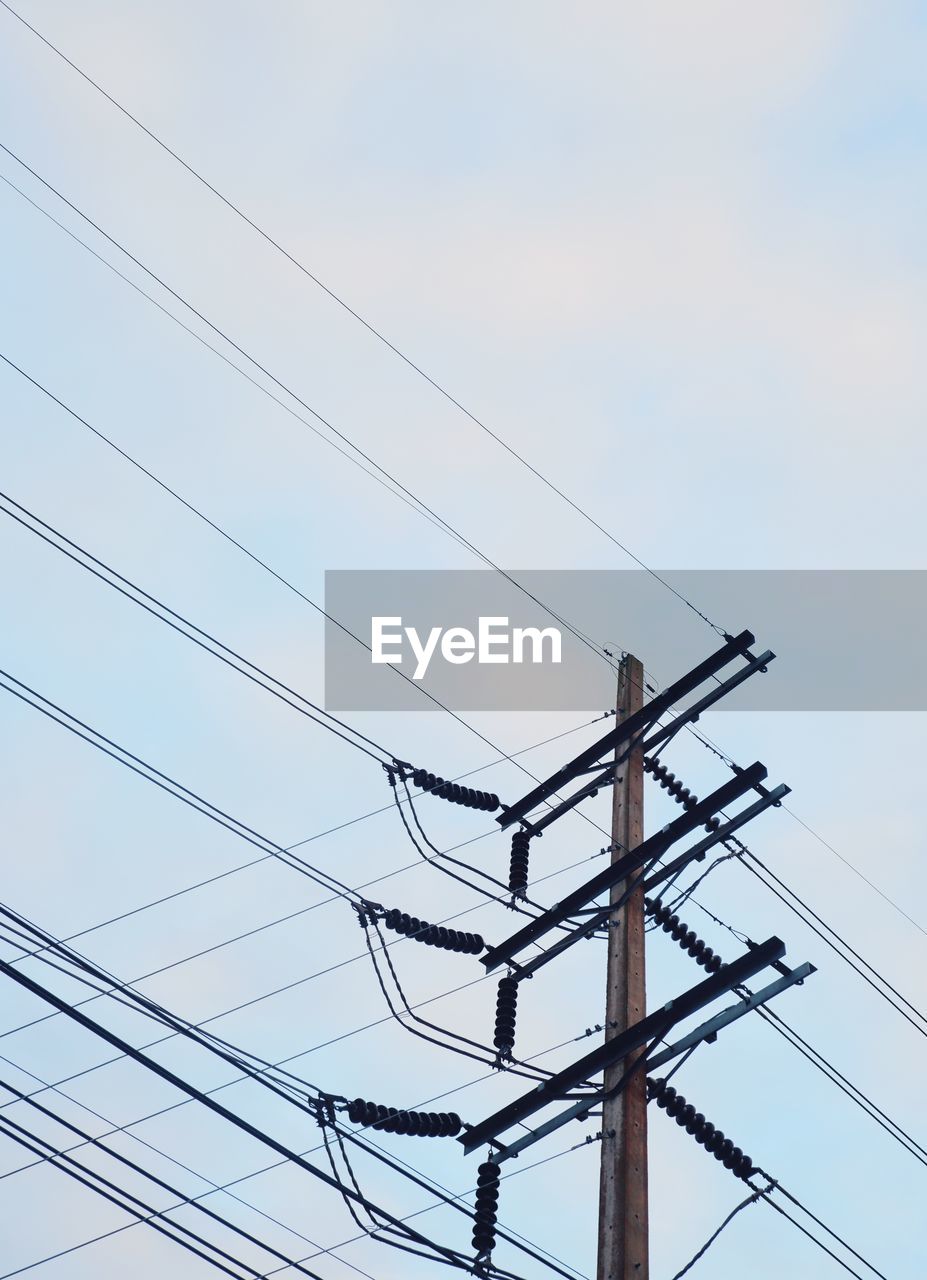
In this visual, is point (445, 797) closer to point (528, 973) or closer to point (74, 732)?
point (528, 973)

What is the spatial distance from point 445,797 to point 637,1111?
561 cm

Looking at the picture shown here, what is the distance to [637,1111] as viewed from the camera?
12.6m

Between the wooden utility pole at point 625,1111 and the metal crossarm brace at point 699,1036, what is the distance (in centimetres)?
17

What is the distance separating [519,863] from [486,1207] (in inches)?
174

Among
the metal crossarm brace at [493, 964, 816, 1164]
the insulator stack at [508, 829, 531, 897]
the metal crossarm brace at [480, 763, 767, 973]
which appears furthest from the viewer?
the insulator stack at [508, 829, 531, 897]

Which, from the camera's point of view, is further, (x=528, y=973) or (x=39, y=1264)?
(x=528, y=973)

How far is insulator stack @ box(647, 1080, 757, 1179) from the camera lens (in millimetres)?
13391

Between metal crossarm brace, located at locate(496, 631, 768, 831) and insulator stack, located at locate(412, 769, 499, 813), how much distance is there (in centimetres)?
49

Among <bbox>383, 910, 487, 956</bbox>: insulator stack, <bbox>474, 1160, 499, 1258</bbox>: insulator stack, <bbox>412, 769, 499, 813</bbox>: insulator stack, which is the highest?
<bbox>412, 769, 499, 813</bbox>: insulator stack

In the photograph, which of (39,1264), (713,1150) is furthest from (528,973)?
(39,1264)

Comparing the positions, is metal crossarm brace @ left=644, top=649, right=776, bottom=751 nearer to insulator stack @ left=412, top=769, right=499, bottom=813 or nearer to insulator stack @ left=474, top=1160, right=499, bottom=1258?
insulator stack @ left=412, top=769, right=499, bottom=813

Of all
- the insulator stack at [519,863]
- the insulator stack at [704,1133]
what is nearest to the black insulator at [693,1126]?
the insulator stack at [704,1133]

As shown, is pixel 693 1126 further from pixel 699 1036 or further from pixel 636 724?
pixel 636 724

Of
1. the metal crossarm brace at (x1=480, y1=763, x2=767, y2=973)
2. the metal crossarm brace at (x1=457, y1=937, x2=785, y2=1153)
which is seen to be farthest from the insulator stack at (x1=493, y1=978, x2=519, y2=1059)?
the metal crossarm brace at (x1=457, y1=937, x2=785, y2=1153)
